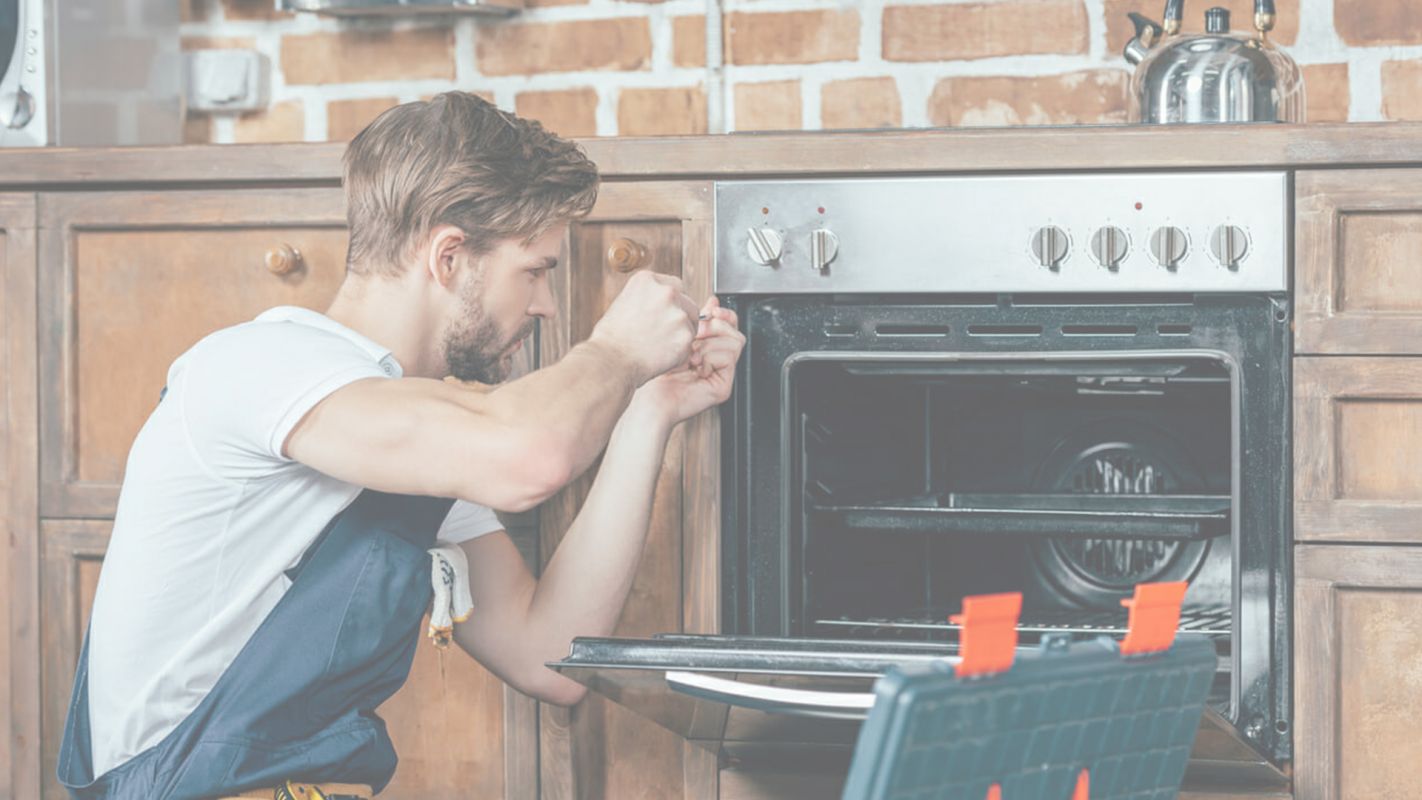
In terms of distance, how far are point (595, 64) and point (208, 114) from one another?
62 cm

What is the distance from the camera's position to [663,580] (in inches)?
70.5

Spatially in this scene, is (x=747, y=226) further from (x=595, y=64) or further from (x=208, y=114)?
(x=208, y=114)

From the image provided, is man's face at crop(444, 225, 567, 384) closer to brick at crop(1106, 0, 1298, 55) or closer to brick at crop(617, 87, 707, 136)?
brick at crop(617, 87, 707, 136)

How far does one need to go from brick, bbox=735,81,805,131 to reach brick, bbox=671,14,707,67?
75 mm

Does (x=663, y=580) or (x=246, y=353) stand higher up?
(x=246, y=353)

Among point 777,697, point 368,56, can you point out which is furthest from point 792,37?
point 777,697

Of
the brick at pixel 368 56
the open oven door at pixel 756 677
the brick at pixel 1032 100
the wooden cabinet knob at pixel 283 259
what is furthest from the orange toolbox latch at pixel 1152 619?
the brick at pixel 368 56

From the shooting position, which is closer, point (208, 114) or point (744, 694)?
point (744, 694)

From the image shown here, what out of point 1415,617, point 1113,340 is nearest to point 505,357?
point 1113,340

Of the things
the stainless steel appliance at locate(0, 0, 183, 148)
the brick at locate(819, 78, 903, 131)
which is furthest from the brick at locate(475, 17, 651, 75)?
the stainless steel appliance at locate(0, 0, 183, 148)

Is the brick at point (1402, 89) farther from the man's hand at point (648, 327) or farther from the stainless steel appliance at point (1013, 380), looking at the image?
the man's hand at point (648, 327)

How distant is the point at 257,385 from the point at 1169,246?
890 mm

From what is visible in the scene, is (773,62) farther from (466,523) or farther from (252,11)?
(466,523)

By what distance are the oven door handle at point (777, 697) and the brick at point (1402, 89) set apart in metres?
1.36
